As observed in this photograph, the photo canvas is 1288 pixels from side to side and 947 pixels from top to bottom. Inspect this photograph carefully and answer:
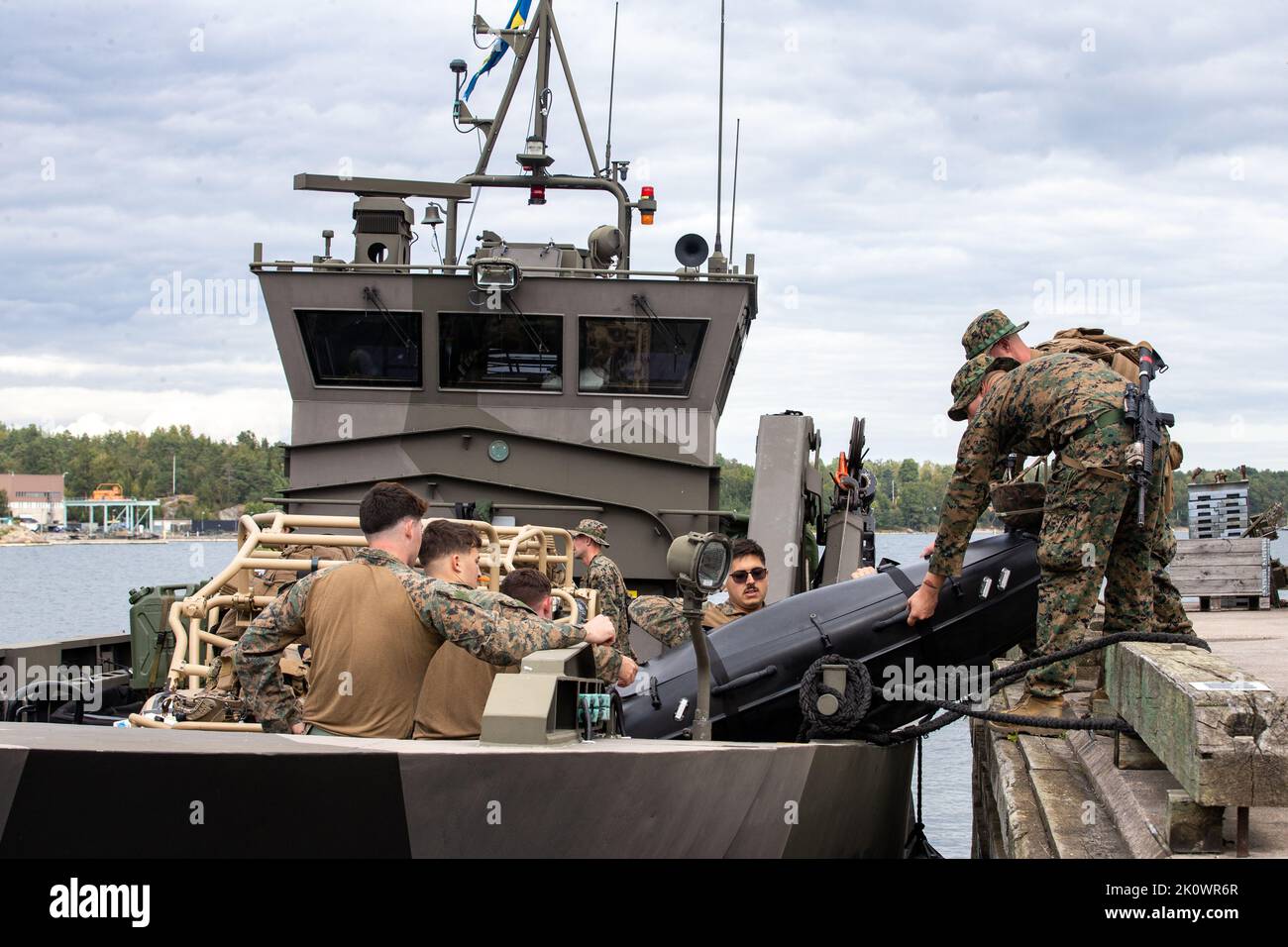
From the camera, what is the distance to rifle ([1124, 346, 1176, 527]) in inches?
191

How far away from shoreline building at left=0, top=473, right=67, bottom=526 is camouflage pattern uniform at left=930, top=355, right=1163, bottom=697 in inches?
2566

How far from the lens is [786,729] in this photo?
5129 mm

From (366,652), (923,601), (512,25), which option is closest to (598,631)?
(366,652)

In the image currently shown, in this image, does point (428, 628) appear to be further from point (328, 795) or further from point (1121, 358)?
point (1121, 358)

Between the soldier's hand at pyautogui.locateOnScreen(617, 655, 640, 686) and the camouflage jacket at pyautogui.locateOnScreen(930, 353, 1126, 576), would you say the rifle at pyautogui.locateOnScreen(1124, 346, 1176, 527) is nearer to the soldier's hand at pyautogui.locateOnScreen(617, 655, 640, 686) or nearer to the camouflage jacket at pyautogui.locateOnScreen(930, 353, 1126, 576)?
the camouflage jacket at pyautogui.locateOnScreen(930, 353, 1126, 576)

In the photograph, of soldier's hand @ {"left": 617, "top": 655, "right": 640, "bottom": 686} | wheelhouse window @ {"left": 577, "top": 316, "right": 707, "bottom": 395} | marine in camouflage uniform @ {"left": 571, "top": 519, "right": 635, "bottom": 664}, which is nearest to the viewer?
soldier's hand @ {"left": 617, "top": 655, "right": 640, "bottom": 686}

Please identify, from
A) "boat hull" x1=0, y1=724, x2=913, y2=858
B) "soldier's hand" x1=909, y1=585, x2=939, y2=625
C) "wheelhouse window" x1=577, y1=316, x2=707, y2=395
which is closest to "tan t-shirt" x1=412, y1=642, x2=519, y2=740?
"boat hull" x1=0, y1=724, x2=913, y2=858

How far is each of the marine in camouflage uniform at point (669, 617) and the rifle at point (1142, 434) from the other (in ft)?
5.92

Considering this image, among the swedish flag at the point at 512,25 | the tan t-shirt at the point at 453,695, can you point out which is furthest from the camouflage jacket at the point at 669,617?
the swedish flag at the point at 512,25

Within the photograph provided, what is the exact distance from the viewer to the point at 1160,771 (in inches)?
160

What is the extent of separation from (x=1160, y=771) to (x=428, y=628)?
A: 2.18 meters
